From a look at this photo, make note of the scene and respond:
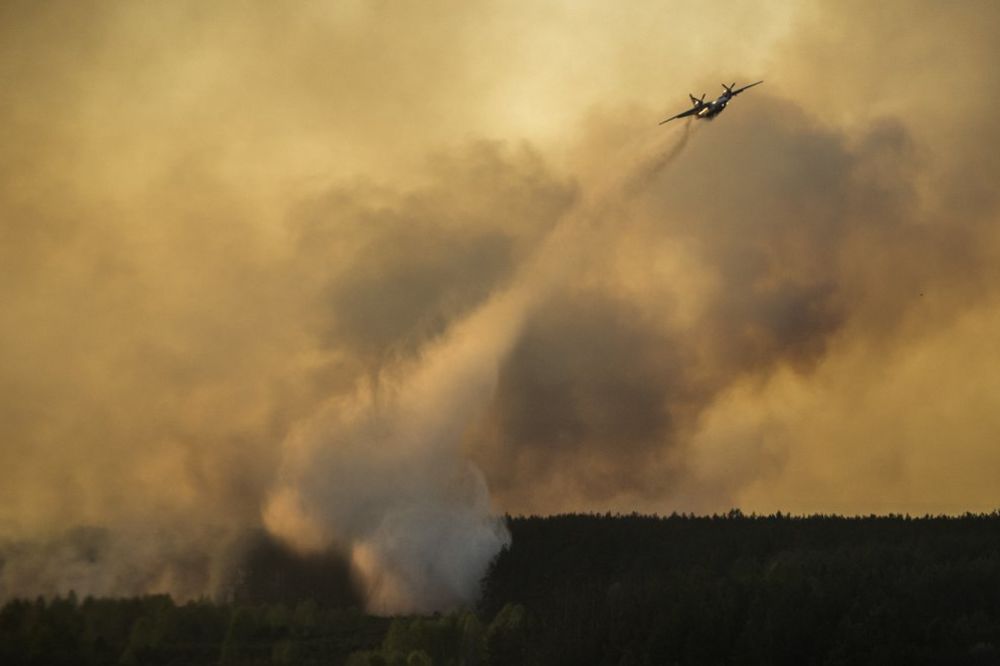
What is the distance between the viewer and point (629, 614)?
11844cm

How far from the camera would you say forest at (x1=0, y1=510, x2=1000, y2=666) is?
95.8m

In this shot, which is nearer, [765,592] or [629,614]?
[765,592]

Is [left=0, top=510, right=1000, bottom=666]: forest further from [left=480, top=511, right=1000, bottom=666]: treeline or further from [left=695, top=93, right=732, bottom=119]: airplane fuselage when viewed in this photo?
[left=695, top=93, right=732, bottom=119]: airplane fuselage

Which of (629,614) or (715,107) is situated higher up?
(715,107)

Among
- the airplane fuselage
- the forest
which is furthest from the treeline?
the airplane fuselage

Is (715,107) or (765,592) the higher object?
(715,107)

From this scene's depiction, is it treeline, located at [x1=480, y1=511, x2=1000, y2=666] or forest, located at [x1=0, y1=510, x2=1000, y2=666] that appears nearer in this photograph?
forest, located at [x1=0, y1=510, x2=1000, y2=666]

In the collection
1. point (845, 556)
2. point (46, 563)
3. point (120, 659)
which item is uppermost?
point (845, 556)

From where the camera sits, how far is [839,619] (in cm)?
11194

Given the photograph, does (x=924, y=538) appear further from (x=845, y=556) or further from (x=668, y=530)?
(x=668, y=530)

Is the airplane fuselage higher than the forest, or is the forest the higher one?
the airplane fuselage

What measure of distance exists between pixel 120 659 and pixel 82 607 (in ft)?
14.1

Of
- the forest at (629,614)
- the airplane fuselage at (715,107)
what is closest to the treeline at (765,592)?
the forest at (629,614)

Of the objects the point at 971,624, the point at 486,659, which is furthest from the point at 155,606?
the point at 971,624
